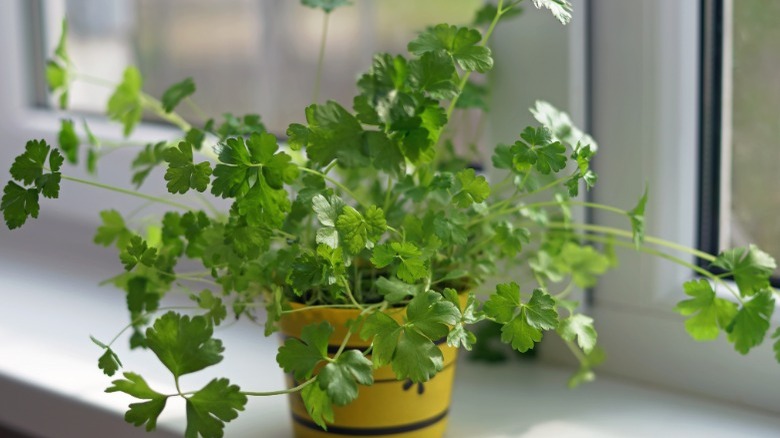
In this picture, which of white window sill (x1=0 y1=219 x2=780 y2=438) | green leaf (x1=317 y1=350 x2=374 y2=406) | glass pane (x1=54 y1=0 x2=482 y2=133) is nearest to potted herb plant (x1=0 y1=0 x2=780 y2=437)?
green leaf (x1=317 y1=350 x2=374 y2=406)

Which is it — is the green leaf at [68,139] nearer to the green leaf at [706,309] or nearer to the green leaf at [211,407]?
the green leaf at [211,407]

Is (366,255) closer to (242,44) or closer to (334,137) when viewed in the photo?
(334,137)

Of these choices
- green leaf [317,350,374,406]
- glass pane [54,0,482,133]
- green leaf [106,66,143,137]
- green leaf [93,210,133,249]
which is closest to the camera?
green leaf [317,350,374,406]

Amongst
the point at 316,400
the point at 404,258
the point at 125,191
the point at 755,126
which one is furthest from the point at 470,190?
the point at 755,126

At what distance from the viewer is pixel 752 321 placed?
0.77m

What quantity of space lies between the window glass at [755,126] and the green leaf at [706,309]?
21 centimetres

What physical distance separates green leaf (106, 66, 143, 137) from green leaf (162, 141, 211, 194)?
36cm

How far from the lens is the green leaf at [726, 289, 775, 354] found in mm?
768

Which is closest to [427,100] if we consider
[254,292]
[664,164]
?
[254,292]

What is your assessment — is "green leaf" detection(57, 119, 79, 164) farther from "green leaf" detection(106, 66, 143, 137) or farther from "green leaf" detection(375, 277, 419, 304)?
"green leaf" detection(375, 277, 419, 304)

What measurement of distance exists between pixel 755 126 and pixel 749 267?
247 mm

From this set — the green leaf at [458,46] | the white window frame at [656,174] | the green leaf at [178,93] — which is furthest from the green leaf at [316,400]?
the white window frame at [656,174]

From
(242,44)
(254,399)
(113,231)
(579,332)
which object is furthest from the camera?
(242,44)

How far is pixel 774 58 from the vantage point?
955 mm
